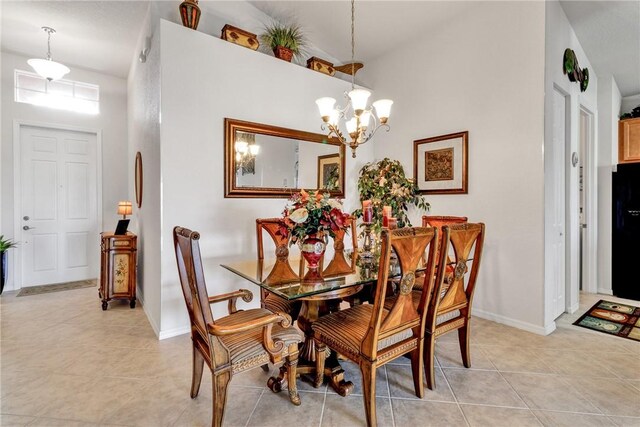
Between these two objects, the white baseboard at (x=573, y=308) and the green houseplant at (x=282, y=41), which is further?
the green houseplant at (x=282, y=41)

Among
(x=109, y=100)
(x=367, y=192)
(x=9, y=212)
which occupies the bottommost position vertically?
(x=9, y=212)

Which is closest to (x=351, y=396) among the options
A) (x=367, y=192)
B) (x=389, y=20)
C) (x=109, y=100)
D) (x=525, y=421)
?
(x=525, y=421)

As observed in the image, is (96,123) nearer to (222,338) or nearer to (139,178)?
(139,178)

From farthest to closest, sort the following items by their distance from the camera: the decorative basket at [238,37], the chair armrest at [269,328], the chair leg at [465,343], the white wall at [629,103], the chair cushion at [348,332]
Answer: the white wall at [629,103]
the decorative basket at [238,37]
the chair leg at [465,343]
the chair cushion at [348,332]
the chair armrest at [269,328]

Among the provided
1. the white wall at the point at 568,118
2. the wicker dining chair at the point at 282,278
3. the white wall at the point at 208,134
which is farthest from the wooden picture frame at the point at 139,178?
the white wall at the point at 568,118

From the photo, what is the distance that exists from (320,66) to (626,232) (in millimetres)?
4547

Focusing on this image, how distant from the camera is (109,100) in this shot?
4.72 m

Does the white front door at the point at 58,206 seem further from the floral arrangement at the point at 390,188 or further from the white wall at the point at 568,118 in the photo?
the white wall at the point at 568,118

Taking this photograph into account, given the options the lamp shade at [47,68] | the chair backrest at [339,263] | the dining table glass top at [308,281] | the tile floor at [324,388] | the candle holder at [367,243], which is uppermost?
the lamp shade at [47,68]

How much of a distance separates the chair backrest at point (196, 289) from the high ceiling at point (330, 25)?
2787mm

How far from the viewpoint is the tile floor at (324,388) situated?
1673mm

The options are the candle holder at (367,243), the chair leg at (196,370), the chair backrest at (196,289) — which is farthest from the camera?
the candle holder at (367,243)

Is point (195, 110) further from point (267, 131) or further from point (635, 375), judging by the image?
point (635, 375)

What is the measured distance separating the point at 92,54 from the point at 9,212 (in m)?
2.45
